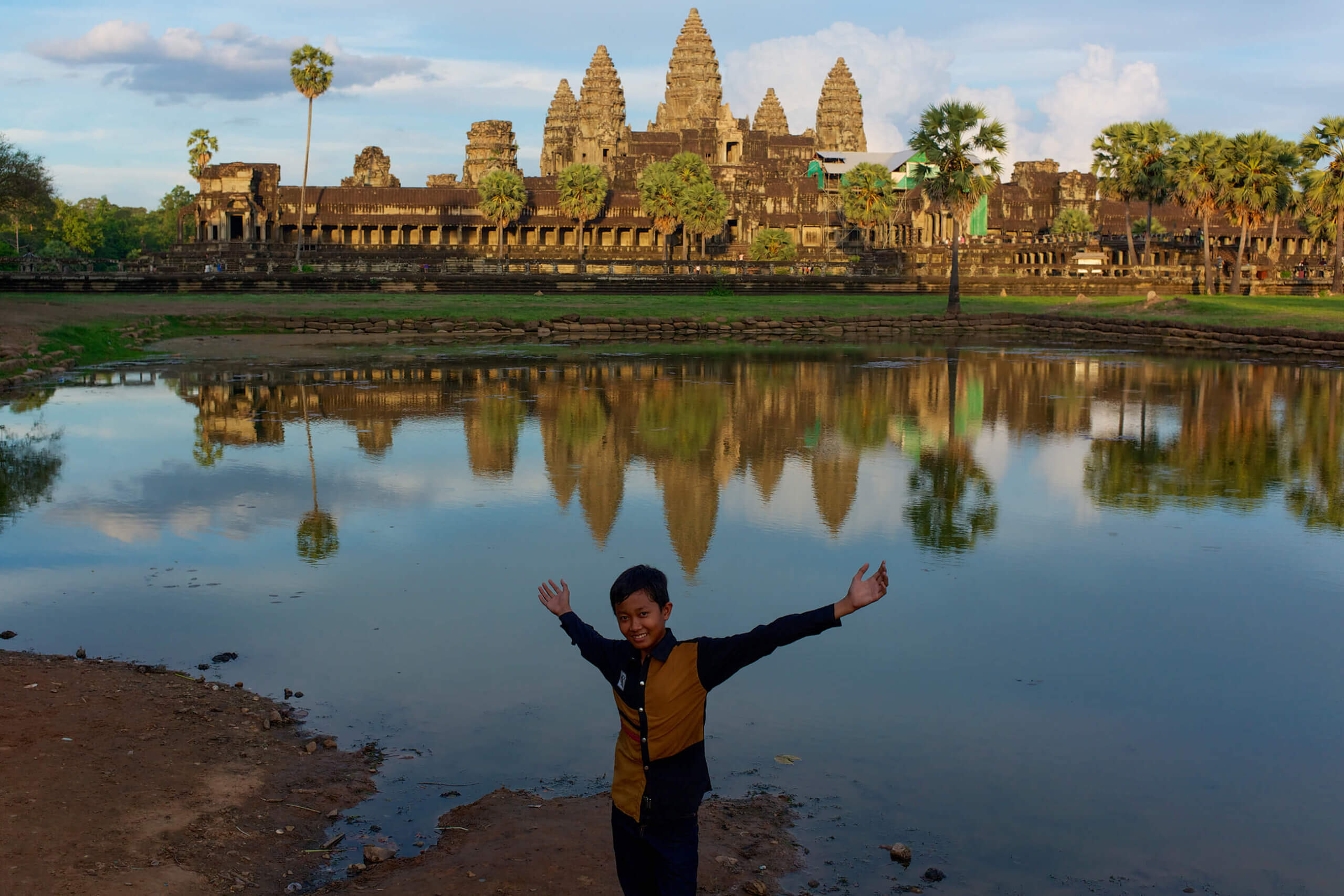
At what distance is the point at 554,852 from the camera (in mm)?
5391

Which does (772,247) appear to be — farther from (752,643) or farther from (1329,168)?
(752,643)

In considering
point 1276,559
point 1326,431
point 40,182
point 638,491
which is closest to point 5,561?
point 638,491

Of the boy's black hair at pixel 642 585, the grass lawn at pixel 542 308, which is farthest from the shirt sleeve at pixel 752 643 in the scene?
the grass lawn at pixel 542 308

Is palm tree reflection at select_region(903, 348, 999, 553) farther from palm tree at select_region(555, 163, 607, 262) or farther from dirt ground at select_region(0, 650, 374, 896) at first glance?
palm tree at select_region(555, 163, 607, 262)

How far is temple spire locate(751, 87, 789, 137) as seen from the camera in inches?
4990

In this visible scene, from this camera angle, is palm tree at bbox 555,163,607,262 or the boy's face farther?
palm tree at bbox 555,163,607,262

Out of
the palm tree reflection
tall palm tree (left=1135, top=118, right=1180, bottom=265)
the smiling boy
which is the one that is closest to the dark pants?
the smiling boy

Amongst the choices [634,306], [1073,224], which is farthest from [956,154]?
[1073,224]

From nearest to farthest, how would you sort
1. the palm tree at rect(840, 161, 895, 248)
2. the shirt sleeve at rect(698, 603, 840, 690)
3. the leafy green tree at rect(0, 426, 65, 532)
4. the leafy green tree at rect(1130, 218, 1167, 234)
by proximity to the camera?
the shirt sleeve at rect(698, 603, 840, 690) < the leafy green tree at rect(0, 426, 65, 532) < the palm tree at rect(840, 161, 895, 248) < the leafy green tree at rect(1130, 218, 1167, 234)

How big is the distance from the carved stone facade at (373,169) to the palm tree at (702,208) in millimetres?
45227

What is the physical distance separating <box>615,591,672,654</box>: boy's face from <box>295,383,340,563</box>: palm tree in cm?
707

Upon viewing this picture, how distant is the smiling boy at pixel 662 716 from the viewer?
4234 millimetres

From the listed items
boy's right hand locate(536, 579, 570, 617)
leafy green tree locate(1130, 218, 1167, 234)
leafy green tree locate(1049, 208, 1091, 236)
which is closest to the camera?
Result: boy's right hand locate(536, 579, 570, 617)

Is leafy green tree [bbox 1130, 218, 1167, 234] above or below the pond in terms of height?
above
